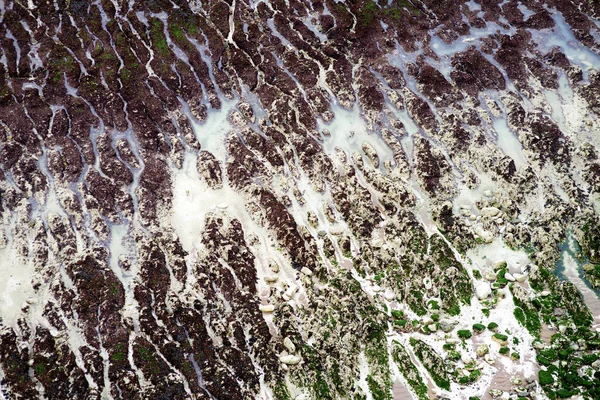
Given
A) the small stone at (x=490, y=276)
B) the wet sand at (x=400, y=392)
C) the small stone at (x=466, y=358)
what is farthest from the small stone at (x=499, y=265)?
the wet sand at (x=400, y=392)

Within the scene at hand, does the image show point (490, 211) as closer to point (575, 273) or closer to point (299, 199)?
point (575, 273)

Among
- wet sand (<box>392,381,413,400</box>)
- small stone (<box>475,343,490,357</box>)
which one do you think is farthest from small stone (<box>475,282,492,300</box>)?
wet sand (<box>392,381,413,400</box>)

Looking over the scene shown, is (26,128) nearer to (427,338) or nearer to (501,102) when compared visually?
(427,338)

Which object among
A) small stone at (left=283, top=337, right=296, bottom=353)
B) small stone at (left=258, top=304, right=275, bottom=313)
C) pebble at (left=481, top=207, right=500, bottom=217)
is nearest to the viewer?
small stone at (left=283, top=337, right=296, bottom=353)

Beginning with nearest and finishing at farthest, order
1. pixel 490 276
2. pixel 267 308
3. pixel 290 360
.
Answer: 1. pixel 290 360
2. pixel 267 308
3. pixel 490 276

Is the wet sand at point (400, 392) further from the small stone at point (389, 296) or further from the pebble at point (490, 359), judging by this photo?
the small stone at point (389, 296)

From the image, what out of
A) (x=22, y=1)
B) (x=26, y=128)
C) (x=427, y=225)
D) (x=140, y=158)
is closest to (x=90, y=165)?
(x=140, y=158)

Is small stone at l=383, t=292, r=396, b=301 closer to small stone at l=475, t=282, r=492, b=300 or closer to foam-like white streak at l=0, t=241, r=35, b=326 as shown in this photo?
small stone at l=475, t=282, r=492, b=300

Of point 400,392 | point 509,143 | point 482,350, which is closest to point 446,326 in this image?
point 482,350

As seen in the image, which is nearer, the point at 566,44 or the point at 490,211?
the point at 490,211
